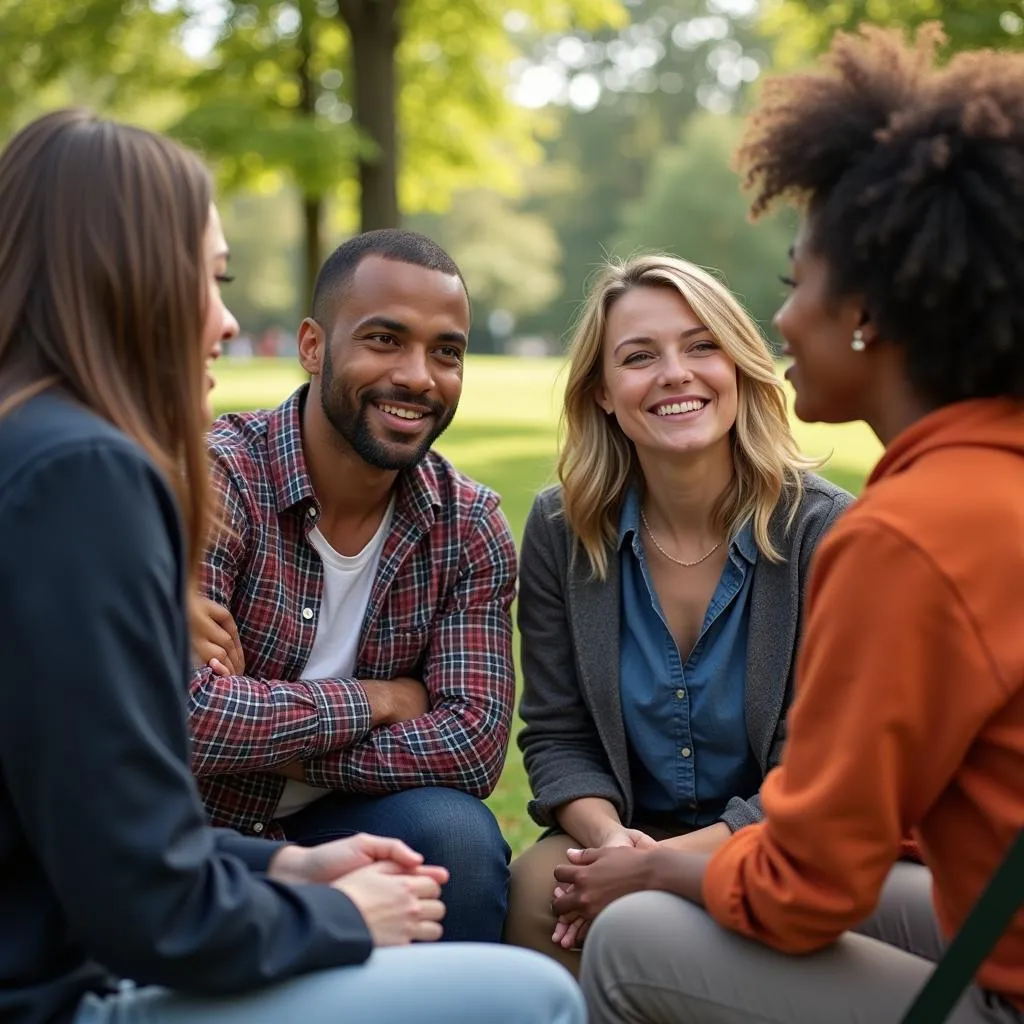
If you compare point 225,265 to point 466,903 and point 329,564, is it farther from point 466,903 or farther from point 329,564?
point 466,903

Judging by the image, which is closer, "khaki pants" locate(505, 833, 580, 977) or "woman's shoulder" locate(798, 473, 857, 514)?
"khaki pants" locate(505, 833, 580, 977)

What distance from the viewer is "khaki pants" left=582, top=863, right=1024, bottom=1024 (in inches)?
89.1

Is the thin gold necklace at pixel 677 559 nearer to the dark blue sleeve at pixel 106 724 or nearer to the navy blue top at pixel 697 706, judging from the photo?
the navy blue top at pixel 697 706

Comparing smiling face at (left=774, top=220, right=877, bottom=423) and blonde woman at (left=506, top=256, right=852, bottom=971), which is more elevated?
smiling face at (left=774, top=220, right=877, bottom=423)

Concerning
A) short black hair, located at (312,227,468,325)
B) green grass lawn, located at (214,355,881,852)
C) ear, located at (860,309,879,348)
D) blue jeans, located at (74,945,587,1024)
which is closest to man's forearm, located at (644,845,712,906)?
blue jeans, located at (74,945,587,1024)

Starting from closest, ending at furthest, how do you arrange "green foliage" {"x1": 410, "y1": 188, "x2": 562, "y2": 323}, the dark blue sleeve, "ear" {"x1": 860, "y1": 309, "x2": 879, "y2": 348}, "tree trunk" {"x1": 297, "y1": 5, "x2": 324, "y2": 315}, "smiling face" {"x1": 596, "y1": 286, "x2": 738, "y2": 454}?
the dark blue sleeve
"ear" {"x1": 860, "y1": 309, "x2": 879, "y2": 348}
"smiling face" {"x1": 596, "y1": 286, "x2": 738, "y2": 454}
"tree trunk" {"x1": 297, "y1": 5, "x2": 324, "y2": 315}
"green foliage" {"x1": 410, "y1": 188, "x2": 562, "y2": 323}

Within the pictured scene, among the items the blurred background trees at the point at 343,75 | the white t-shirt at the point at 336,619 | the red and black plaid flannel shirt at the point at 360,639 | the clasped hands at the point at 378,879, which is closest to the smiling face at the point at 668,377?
the red and black plaid flannel shirt at the point at 360,639

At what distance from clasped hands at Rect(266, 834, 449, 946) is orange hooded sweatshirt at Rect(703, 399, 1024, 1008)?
534 millimetres

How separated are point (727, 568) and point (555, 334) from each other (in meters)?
70.1

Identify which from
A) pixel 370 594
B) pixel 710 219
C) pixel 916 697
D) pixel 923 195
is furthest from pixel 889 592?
pixel 710 219

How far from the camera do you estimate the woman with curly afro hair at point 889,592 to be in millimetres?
2057

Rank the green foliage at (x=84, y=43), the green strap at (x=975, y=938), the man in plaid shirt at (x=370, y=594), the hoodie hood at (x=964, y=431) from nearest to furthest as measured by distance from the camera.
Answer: the green strap at (x=975, y=938)
the hoodie hood at (x=964, y=431)
the man in plaid shirt at (x=370, y=594)
the green foliage at (x=84, y=43)

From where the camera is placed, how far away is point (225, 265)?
233 cm

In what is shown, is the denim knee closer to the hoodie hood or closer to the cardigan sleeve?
the cardigan sleeve
